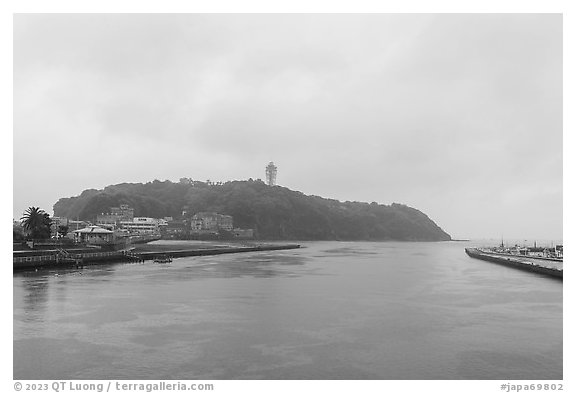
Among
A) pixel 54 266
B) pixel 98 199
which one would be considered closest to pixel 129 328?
pixel 54 266

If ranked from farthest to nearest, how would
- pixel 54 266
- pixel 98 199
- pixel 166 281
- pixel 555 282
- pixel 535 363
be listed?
pixel 98 199 → pixel 54 266 → pixel 555 282 → pixel 166 281 → pixel 535 363

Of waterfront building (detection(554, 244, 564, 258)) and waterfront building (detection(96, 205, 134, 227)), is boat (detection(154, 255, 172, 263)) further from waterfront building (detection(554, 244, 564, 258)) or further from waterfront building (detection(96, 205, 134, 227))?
waterfront building (detection(96, 205, 134, 227))

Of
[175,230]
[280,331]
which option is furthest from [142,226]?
[280,331]

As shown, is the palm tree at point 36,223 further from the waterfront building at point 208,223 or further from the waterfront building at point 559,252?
the waterfront building at point 208,223

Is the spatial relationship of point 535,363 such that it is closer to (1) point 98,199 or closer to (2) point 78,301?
(2) point 78,301

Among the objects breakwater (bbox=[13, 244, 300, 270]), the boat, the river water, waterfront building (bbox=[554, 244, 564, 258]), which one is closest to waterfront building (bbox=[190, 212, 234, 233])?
breakwater (bbox=[13, 244, 300, 270])

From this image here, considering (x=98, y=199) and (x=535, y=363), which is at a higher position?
(x=98, y=199)
